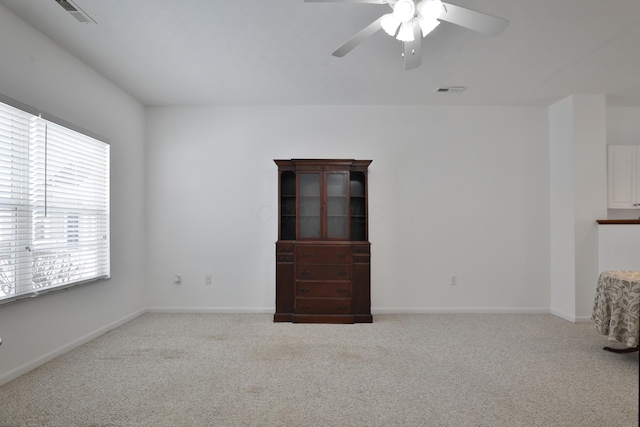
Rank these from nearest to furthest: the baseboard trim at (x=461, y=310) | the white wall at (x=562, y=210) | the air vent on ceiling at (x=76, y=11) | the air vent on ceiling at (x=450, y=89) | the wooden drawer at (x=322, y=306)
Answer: the air vent on ceiling at (x=76, y=11) → the air vent on ceiling at (x=450, y=89) → the wooden drawer at (x=322, y=306) → the white wall at (x=562, y=210) → the baseboard trim at (x=461, y=310)

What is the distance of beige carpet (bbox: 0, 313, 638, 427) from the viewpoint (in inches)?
80.4

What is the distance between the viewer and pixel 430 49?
2.92 meters

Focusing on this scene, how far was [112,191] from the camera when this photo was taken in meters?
3.70

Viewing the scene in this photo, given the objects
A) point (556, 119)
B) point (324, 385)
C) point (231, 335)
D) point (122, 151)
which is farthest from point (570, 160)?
point (122, 151)

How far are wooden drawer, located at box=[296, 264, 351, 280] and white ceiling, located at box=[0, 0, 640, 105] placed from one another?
6.76 ft

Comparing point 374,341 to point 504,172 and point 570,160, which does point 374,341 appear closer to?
point 504,172

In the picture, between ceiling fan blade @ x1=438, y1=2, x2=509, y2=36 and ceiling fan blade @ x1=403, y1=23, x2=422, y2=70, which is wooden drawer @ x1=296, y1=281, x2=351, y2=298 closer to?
ceiling fan blade @ x1=403, y1=23, x2=422, y2=70

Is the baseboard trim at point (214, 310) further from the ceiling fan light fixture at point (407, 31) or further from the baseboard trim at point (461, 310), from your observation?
the ceiling fan light fixture at point (407, 31)

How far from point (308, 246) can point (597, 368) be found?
9.29 ft

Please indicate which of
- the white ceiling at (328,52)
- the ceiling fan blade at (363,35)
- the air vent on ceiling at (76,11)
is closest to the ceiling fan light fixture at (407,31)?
the ceiling fan blade at (363,35)

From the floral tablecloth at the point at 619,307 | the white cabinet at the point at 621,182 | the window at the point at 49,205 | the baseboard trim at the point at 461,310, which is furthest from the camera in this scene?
the baseboard trim at the point at 461,310

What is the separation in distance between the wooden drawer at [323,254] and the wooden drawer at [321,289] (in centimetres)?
26

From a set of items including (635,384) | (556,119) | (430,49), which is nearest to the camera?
Result: (635,384)

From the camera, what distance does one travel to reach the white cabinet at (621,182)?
4.20 metres
